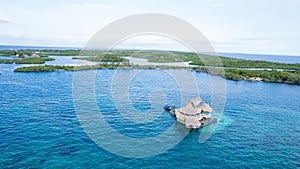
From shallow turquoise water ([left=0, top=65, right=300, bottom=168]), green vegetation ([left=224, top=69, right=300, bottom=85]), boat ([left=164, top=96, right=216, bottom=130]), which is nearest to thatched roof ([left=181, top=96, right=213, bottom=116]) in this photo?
boat ([left=164, top=96, right=216, bottom=130])

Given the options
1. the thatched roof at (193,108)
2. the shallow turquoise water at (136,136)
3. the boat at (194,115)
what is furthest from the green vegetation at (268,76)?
the boat at (194,115)

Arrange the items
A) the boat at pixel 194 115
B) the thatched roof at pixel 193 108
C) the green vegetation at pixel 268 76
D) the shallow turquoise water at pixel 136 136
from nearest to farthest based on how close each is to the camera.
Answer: the shallow turquoise water at pixel 136 136 → the boat at pixel 194 115 → the thatched roof at pixel 193 108 → the green vegetation at pixel 268 76

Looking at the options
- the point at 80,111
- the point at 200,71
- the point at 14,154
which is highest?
the point at 200,71

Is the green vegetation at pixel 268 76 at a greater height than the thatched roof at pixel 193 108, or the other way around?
the green vegetation at pixel 268 76

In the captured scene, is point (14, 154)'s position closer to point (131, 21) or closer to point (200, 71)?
point (131, 21)

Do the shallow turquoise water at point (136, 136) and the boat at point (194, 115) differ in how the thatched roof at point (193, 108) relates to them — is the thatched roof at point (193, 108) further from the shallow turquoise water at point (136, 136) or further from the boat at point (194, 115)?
the shallow turquoise water at point (136, 136)

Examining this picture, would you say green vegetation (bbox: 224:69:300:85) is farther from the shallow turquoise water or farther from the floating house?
the floating house

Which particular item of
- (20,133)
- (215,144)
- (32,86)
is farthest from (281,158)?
(32,86)
